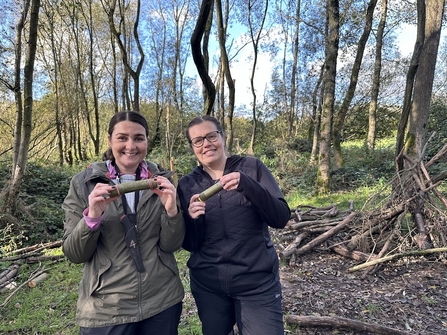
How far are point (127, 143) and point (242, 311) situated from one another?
1.38m

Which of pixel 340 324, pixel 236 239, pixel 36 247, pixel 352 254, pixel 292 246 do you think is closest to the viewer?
pixel 236 239

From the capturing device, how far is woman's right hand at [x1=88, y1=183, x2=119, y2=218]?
62.8 inches

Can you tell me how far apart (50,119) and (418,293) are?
23.3 m

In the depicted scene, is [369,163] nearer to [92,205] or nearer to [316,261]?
[316,261]

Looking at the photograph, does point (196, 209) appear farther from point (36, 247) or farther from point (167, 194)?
point (36, 247)

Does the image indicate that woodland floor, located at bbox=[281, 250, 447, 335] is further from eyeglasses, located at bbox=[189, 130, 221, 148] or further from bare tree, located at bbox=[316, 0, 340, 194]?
bare tree, located at bbox=[316, 0, 340, 194]

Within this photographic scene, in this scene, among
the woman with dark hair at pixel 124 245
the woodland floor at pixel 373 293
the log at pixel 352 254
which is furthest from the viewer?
the log at pixel 352 254

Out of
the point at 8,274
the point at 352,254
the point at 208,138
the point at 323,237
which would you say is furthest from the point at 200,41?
the point at 8,274

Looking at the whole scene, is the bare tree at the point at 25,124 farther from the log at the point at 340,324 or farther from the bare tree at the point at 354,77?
the bare tree at the point at 354,77

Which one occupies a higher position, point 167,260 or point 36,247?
point 167,260

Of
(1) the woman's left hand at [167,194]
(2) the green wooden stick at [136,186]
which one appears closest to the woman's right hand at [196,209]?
(1) the woman's left hand at [167,194]

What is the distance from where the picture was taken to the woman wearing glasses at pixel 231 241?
1911mm

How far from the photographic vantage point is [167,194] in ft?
5.84

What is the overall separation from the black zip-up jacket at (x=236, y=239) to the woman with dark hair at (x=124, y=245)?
0.21 m
